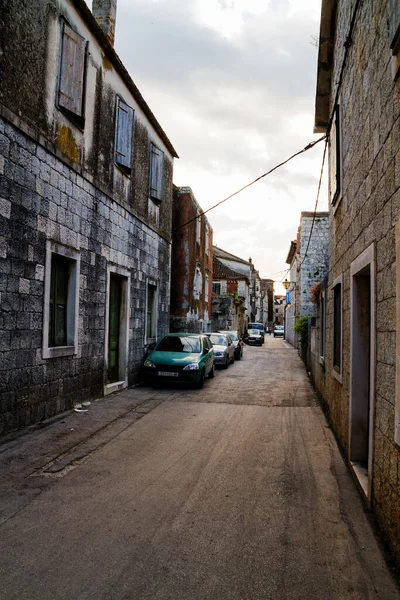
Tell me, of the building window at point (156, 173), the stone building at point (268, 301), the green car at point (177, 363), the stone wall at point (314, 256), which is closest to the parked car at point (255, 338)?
the stone wall at point (314, 256)

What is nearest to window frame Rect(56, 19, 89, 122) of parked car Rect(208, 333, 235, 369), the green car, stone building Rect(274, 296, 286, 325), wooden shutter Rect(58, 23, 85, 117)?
wooden shutter Rect(58, 23, 85, 117)

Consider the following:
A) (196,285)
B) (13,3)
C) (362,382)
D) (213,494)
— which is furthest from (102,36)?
(196,285)

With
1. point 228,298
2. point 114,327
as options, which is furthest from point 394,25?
point 228,298

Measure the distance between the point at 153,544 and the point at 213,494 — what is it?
117 cm

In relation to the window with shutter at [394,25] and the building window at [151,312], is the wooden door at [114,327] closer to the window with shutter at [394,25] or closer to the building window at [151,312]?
the building window at [151,312]

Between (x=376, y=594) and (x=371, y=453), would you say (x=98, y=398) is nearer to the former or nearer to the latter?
(x=371, y=453)

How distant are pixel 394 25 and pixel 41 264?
5.63 meters

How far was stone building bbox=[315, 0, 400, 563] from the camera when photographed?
3.44 meters

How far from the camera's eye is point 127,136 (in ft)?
35.2

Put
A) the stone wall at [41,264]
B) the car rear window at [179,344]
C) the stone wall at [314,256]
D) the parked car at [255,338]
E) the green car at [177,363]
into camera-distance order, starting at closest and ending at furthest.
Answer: the stone wall at [41,264] → the green car at [177,363] → the car rear window at [179,344] → the stone wall at [314,256] → the parked car at [255,338]

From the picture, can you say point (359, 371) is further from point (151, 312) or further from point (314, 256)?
point (314, 256)

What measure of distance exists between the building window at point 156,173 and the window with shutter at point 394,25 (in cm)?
979

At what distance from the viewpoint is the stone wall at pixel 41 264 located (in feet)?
20.6

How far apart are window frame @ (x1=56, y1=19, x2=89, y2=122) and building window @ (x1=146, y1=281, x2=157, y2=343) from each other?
578 centimetres
